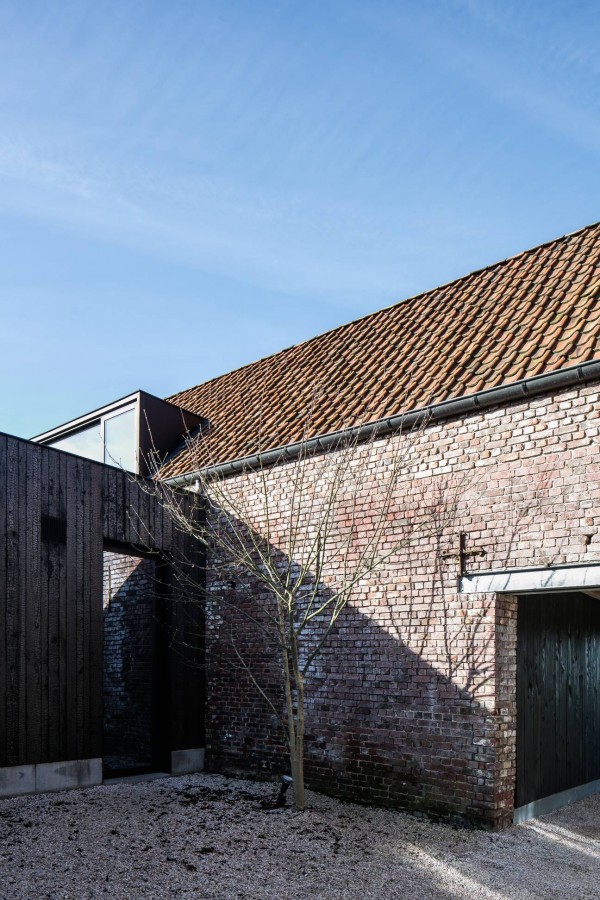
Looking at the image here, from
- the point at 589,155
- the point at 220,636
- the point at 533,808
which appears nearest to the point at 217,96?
the point at 589,155

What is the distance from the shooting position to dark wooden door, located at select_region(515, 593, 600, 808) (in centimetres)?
809

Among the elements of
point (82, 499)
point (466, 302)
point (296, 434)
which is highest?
point (466, 302)

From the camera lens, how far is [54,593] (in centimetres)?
905

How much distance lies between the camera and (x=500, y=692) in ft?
25.0

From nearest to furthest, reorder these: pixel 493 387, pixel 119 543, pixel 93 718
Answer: pixel 493 387 < pixel 93 718 < pixel 119 543

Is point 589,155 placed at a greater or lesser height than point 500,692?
greater

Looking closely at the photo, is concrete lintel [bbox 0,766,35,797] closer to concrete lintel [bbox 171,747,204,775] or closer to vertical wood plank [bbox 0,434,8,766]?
vertical wood plank [bbox 0,434,8,766]

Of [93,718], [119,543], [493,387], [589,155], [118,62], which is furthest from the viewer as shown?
[119,543]

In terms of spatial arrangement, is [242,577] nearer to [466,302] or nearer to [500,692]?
[500,692]

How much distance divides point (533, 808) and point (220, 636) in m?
4.46

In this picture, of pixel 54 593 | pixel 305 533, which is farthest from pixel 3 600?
pixel 305 533

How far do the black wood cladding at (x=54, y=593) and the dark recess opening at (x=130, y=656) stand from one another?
4.27 feet

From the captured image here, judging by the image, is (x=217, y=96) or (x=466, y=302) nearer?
(x=217, y=96)

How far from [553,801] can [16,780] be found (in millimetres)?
5742
